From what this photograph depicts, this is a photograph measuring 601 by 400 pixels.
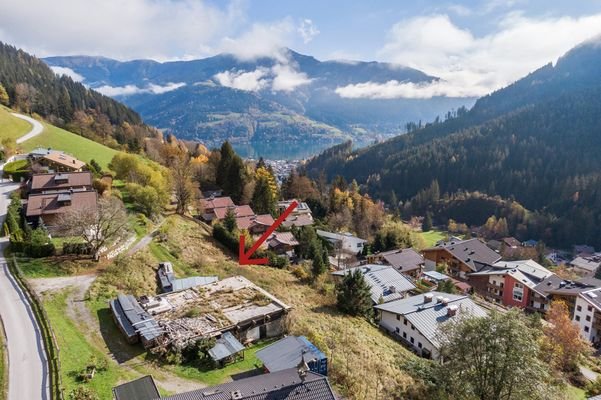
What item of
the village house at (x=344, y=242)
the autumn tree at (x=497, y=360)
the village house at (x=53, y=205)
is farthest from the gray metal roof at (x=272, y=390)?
the village house at (x=344, y=242)

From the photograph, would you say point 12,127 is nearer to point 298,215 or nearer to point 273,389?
point 298,215

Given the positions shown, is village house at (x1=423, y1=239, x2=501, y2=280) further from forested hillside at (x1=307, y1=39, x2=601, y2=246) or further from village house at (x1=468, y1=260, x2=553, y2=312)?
forested hillside at (x1=307, y1=39, x2=601, y2=246)

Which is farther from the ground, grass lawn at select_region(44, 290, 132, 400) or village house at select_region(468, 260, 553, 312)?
grass lawn at select_region(44, 290, 132, 400)

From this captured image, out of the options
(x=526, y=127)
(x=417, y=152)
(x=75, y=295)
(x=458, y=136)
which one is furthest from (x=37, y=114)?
(x=526, y=127)

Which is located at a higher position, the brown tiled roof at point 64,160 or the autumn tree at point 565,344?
the brown tiled roof at point 64,160

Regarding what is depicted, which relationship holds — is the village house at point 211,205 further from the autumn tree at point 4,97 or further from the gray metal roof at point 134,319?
the autumn tree at point 4,97

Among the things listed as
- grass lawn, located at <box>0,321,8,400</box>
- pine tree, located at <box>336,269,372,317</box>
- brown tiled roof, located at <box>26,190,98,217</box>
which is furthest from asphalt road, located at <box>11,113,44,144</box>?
pine tree, located at <box>336,269,372,317</box>
